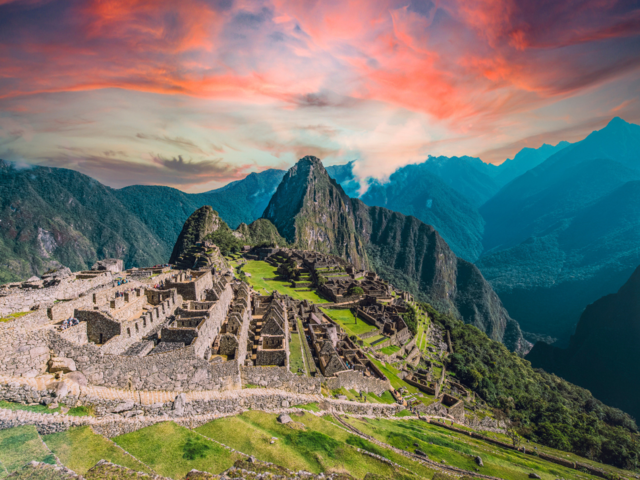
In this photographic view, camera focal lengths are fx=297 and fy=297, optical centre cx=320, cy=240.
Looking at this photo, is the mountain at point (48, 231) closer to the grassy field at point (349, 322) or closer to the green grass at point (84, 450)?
the grassy field at point (349, 322)

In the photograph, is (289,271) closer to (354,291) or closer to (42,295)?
(354,291)

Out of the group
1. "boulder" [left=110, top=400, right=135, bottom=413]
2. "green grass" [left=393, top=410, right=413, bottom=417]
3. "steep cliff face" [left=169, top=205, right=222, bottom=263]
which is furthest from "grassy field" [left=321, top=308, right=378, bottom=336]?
"steep cliff face" [left=169, top=205, right=222, bottom=263]

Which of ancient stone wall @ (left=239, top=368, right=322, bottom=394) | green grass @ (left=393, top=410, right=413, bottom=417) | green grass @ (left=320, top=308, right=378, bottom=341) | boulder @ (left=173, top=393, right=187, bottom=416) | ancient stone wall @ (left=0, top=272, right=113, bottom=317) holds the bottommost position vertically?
green grass @ (left=393, top=410, right=413, bottom=417)

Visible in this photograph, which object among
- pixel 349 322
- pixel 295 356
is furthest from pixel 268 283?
pixel 295 356

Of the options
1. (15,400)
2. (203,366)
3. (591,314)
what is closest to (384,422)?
(203,366)

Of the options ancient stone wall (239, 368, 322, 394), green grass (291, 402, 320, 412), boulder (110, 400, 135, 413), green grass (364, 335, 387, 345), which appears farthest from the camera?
green grass (364, 335, 387, 345)

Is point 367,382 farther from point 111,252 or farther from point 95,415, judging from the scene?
point 111,252

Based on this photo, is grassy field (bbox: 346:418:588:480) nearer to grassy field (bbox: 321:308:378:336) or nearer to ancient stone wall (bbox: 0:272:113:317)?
ancient stone wall (bbox: 0:272:113:317)
